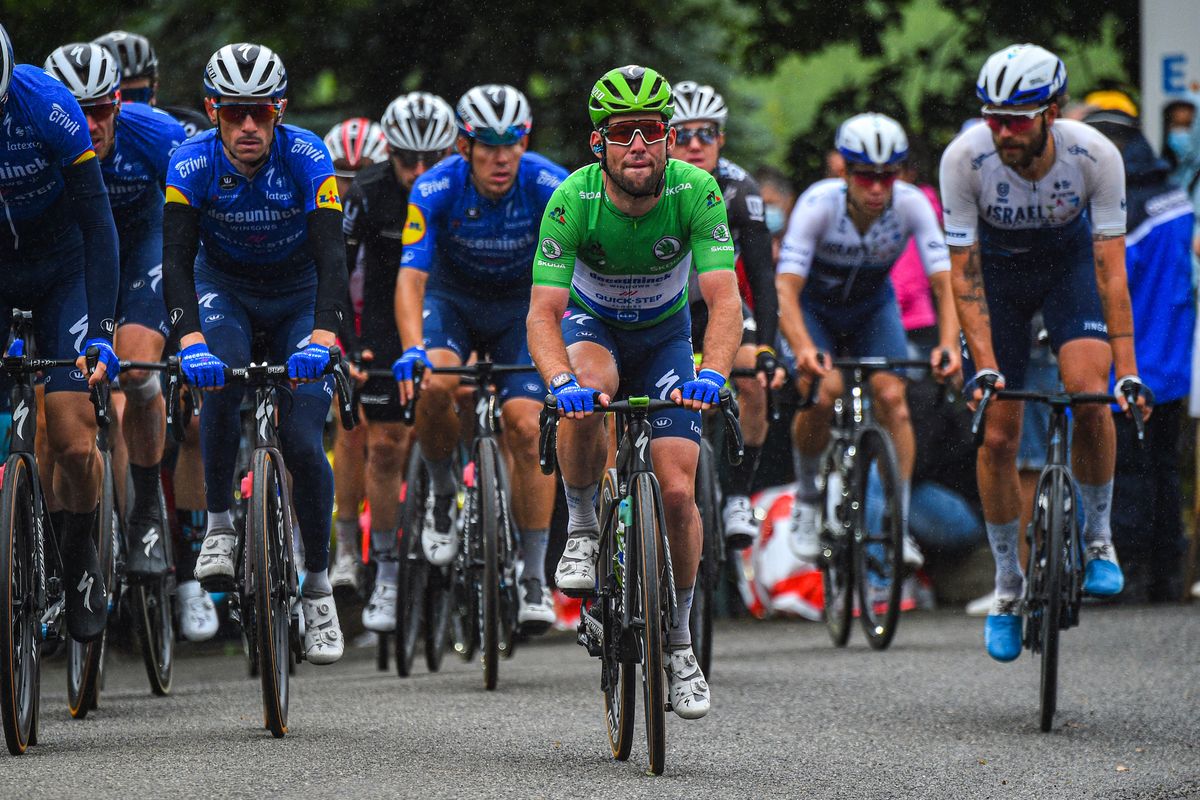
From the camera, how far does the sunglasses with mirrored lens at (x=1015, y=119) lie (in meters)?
8.28

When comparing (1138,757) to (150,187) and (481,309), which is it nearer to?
(481,309)

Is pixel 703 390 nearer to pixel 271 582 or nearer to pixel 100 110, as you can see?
pixel 271 582

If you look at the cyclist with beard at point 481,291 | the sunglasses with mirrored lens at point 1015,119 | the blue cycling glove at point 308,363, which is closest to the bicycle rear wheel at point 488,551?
the cyclist with beard at point 481,291

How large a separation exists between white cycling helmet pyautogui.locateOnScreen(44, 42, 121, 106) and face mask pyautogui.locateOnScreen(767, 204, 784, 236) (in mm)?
6151

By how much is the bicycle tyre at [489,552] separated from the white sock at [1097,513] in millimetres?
2699

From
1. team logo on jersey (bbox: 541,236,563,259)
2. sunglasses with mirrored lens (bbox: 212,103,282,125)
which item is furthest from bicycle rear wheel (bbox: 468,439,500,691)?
team logo on jersey (bbox: 541,236,563,259)

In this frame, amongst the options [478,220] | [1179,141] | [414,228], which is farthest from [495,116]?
[1179,141]

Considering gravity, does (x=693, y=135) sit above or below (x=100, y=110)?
above

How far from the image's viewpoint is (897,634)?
1169 cm

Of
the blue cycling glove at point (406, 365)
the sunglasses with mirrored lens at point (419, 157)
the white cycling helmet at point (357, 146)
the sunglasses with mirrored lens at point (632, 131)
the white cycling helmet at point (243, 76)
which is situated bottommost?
the blue cycling glove at point (406, 365)

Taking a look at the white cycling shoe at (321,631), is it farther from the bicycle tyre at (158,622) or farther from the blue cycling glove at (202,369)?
the bicycle tyre at (158,622)

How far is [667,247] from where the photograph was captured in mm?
7363

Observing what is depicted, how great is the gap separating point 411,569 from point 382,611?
28 cm

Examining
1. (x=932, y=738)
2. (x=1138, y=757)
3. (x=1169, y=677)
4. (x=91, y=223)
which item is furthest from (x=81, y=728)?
(x=1169, y=677)
